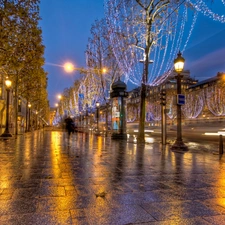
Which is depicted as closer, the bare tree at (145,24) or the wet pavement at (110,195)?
the wet pavement at (110,195)

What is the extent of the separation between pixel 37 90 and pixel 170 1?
30.2m

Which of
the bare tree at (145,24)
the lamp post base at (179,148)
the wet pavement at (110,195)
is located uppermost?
the bare tree at (145,24)

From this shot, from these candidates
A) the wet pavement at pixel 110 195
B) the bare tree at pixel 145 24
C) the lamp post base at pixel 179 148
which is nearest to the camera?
the wet pavement at pixel 110 195

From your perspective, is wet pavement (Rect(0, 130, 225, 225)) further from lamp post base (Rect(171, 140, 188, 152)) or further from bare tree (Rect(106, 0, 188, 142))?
bare tree (Rect(106, 0, 188, 142))

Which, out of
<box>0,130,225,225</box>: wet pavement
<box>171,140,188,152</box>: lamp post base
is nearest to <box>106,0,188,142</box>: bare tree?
<box>171,140,188,152</box>: lamp post base

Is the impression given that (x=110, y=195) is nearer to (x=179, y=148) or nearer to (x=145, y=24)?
(x=179, y=148)

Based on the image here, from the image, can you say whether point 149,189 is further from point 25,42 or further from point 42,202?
point 25,42

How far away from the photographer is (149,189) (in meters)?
5.26

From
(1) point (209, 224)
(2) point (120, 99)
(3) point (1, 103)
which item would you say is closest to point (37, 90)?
(3) point (1, 103)

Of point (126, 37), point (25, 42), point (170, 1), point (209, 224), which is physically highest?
point (170, 1)

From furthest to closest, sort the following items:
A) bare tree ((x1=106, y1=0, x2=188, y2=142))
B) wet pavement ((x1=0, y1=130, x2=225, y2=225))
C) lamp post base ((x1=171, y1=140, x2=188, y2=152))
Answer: bare tree ((x1=106, y1=0, x2=188, y2=142))
lamp post base ((x1=171, y1=140, x2=188, y2=152))
wet pavement ((x1=0, y1=130, x2=225, y2=225))

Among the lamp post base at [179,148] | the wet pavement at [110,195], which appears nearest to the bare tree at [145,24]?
the lamp post base at [179,148]

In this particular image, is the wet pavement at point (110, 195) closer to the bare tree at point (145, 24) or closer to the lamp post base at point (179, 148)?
the lamp post base at point (179, 148)

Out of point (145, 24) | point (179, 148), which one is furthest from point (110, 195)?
point (145, 24)
